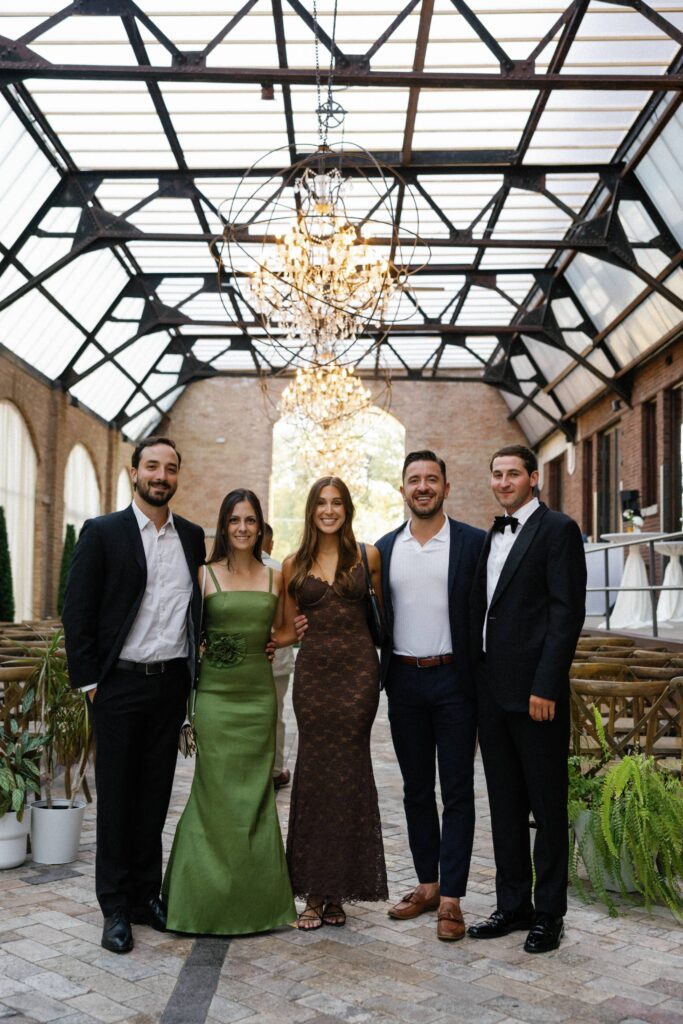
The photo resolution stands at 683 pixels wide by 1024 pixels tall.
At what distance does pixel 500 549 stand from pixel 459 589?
20 centimetres

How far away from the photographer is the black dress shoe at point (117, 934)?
10.7 ft

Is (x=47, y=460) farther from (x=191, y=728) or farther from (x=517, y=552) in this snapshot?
(x=517, y=552)

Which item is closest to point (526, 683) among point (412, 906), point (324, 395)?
point (412, 906)

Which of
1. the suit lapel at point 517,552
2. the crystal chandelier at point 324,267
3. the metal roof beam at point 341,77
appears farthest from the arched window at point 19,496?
the suit lapel at point 517,552

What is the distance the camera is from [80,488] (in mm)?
19203

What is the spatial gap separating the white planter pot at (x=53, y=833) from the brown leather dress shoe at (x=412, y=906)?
4.93 feet

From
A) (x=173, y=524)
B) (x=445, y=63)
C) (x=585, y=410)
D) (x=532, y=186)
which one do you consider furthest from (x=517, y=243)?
(x=173, y=524)

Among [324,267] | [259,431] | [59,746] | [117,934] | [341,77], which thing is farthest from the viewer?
[259,431]

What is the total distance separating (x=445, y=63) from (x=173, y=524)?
824 cm

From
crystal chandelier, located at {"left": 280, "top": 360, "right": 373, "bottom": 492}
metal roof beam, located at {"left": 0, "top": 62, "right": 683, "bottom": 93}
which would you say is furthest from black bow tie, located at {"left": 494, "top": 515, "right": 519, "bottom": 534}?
crystal chandelier, located at {"left": 280, "top": 360, "right": 373, "bottom": 492}

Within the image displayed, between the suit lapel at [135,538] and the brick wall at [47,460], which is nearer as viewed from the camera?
the suit lapel at [135,538]

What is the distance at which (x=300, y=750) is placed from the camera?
3.63 metres

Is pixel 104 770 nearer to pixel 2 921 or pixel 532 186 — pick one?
pixel 2 921

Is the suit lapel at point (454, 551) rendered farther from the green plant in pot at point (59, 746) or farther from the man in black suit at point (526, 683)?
the green plant in pot at point (59, 746)
